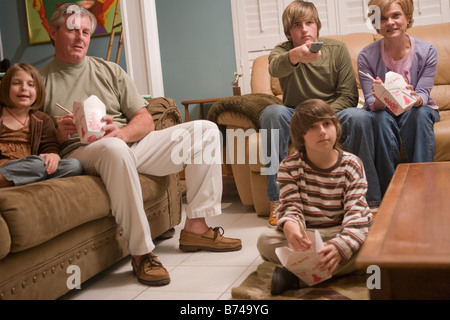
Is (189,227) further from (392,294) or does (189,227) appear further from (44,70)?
(392,294)

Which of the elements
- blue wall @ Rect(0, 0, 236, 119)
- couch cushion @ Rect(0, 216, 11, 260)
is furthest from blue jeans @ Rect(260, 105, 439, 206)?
blue wall @ Rect(0, 0, 236, 119)

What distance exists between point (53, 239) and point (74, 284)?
0.19m

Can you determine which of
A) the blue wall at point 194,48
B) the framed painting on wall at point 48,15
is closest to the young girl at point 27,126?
the blue wall at point 194,48

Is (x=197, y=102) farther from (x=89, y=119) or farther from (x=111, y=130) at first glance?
(x=89, y=119)

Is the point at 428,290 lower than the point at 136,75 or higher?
lower

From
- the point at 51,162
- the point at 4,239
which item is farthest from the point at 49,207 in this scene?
the point at 51,162

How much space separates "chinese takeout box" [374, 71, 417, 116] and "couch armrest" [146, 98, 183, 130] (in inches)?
37.5

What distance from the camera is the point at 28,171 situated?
168 cm

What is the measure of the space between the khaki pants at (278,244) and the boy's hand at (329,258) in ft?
0.28

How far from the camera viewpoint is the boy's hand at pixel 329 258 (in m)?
1.39

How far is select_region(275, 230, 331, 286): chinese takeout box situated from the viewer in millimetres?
1382

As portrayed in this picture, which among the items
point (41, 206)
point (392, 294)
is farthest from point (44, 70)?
point (392, 294)

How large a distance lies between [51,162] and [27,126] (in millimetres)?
254

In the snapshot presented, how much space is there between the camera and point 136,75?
3.31 metres
